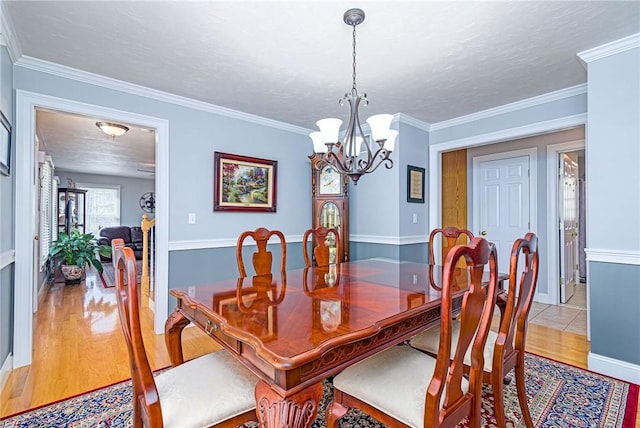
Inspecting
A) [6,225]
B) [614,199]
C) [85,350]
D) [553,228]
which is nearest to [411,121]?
[614,199]

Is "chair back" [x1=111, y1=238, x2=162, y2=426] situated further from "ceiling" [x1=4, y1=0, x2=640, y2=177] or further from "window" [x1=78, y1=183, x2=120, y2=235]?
"window" [x1=78, y1=183, x2=120, y2=235]

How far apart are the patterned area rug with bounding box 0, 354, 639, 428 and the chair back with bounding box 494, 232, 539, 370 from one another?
0.56 metres

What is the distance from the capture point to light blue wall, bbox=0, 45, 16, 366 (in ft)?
6.75

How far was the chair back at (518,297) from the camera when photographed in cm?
130

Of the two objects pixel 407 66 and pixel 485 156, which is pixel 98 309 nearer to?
pixel 407 66

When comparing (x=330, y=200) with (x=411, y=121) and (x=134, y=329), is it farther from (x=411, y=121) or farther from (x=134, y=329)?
(x=134, y=329)

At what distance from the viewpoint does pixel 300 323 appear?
1226 millimetres

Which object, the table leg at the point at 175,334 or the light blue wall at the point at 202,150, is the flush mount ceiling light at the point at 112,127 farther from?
the table leg at the point at 175,334

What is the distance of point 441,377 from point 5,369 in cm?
276

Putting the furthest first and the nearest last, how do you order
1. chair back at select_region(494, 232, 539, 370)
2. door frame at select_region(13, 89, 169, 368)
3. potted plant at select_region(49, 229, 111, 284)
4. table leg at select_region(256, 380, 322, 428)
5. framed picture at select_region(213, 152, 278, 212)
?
potted plant at select_region(49, 229, 111, 284), framed picture at select_region(213, 152, 278, 212), door frame at select_region(13, 89, 169, 368), chair back at select_region(494, 232, 539, 370), table leg at select_region(256, 380, 322, 428)

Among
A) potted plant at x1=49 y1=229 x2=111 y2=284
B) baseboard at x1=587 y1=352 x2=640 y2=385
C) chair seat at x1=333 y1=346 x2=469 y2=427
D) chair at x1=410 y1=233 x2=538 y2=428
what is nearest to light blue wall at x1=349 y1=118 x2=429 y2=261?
baseboard at x1=587 y1=352 x2=640 y2=385

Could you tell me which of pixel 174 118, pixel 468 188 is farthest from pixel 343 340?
pixel 468 188

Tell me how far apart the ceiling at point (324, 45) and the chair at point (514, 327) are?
1363 mm

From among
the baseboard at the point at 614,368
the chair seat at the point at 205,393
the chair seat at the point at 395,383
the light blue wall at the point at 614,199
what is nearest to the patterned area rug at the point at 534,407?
the baseboard at the point at 614,368
